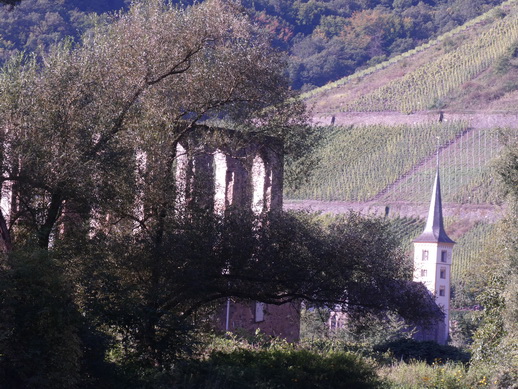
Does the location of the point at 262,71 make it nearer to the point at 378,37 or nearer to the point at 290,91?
the point at 290,91

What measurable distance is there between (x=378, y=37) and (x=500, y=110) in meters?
37.6

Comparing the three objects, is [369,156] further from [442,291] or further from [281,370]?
[281,370]

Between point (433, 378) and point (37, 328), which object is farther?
point (433, 378)

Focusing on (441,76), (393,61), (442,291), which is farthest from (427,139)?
(393,61)

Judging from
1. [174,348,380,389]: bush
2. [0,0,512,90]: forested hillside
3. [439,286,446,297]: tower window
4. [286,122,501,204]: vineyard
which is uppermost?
[0,0,512,90]: forested hillside

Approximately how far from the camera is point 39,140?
448 inches

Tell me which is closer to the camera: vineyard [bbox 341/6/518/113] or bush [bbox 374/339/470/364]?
bush [bbox 374/339/470/364]

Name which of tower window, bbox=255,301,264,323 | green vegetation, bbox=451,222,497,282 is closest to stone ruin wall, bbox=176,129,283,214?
tower window, bbox=255,301,264,323

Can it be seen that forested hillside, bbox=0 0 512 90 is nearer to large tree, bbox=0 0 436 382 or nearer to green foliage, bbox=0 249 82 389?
large tree, bbox=0 0 436 382

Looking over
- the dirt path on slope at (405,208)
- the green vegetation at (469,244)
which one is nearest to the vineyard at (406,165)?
the dirt path on slope at (405,208)

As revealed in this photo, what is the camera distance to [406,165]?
187 feet

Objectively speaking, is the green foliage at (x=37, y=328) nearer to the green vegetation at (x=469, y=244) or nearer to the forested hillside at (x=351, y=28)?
the green vegetation at (x=469, y=244)

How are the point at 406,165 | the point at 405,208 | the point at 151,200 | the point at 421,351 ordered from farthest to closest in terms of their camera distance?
the point at 406,165 → the point at 405,208 → the point at 421,351 → the point at 151,200

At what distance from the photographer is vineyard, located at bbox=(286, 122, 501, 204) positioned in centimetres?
5375
